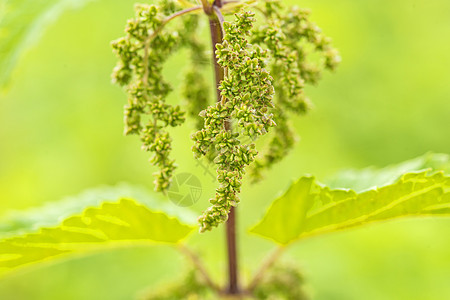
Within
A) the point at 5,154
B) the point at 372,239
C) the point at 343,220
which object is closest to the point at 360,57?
the point at 372,239

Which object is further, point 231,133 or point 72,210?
point 72,210

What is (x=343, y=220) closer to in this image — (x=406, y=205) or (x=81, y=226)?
(x=406, y=205)

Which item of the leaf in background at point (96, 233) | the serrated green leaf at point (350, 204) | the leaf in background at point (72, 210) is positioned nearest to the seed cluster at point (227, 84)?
the serrated green leaf at point (350, 204)

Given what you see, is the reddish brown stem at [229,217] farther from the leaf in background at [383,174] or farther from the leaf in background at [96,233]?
the leaf in background at [383,174]

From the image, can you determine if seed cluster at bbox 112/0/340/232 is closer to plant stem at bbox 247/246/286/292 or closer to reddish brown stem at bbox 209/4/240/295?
reddish brown stem at bbox 209/4/240/295

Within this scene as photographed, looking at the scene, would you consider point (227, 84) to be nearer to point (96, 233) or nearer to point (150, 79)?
point (150, 79)

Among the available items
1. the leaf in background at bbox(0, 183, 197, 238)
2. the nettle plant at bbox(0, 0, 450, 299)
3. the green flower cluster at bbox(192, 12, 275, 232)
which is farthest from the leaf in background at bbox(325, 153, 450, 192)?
the green flower cluster at bbox(192, 12, 275, 232)

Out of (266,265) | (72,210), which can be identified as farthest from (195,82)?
(72,210)
